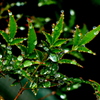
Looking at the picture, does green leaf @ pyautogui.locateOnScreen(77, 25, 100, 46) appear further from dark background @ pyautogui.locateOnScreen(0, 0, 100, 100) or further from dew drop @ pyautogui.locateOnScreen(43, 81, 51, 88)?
dark background @ pyautogui.locateOnScreen(0, 0, 100, 100)

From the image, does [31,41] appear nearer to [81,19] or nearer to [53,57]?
[53,57]

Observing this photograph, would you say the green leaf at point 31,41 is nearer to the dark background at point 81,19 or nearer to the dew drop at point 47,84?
the dew drop at point 47,84

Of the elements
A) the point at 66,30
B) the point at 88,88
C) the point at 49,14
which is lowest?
the point at 88,88

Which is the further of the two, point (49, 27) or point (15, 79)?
point (49, 27)

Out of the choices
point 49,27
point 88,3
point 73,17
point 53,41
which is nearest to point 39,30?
point 49,27

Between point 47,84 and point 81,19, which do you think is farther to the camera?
point 81,19

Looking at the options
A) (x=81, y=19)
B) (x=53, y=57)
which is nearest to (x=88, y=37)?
(x=53, y=57)

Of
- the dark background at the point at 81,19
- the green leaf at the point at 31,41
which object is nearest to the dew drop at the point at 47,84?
the green leaf at the point at 31,41

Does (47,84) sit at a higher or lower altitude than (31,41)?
lower

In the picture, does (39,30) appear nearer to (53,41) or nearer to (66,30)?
(66,30)
